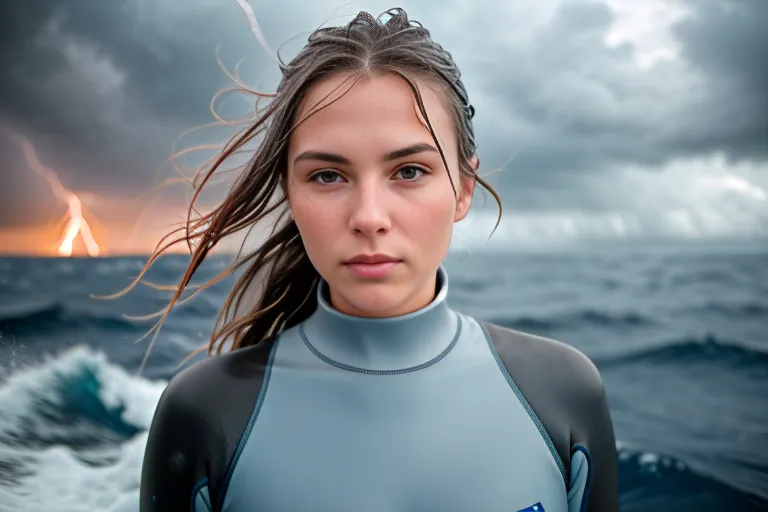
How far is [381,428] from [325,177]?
2.44ft

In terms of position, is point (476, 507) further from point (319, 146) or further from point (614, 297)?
point (614, 297)

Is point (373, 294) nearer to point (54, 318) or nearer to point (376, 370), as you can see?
point (376, 370)

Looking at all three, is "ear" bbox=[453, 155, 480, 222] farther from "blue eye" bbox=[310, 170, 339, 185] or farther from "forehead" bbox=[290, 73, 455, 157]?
"blue eye" bbox=[310, 170, 339, 185]

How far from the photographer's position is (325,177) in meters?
1.71

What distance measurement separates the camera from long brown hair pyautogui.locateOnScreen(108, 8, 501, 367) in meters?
1.80

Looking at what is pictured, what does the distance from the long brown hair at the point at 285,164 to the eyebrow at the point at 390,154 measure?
46mm

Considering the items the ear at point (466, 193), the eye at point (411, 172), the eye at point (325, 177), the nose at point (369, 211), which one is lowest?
the nose at point (369, 211)

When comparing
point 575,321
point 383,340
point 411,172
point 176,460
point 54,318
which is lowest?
point 176,460

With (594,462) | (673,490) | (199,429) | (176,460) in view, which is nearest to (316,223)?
(199,429)

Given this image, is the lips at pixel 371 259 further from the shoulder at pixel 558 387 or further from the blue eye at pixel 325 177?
the shoulder at pixel 558 387

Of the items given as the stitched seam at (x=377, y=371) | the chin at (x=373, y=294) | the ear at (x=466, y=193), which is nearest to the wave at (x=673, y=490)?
the stitched seam at (x=377, y=371)

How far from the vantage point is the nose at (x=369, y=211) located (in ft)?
5.23

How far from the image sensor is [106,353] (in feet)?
23.0

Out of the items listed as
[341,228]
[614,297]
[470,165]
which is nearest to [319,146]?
[341,228]
